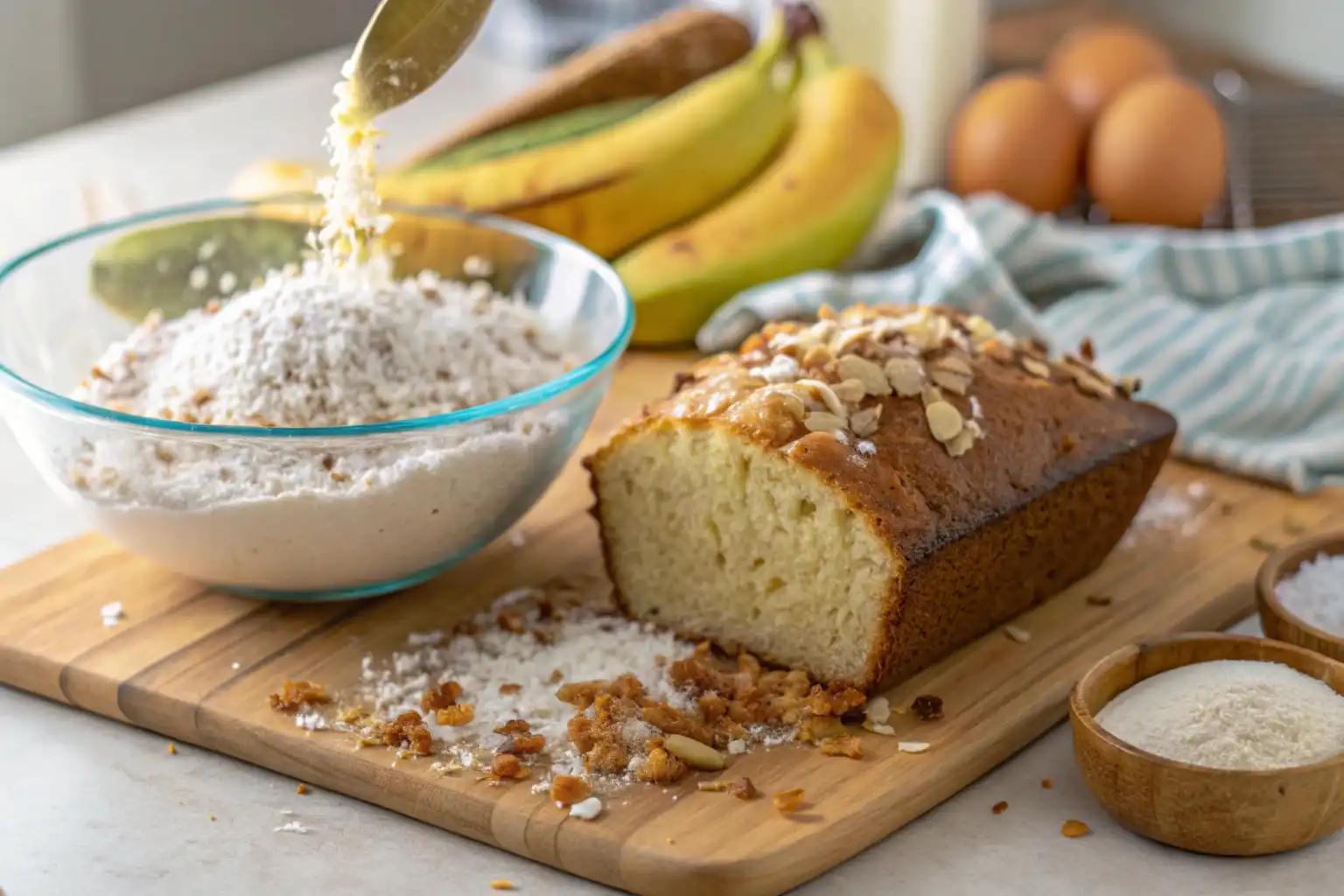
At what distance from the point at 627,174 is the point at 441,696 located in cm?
110

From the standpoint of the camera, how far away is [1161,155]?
8.82 feet

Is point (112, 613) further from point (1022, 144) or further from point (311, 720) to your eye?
point (1022, 144)

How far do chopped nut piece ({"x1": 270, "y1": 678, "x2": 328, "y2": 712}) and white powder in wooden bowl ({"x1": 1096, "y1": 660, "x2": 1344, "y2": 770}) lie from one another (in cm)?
70

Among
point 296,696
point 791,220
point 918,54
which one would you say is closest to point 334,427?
point 296,696

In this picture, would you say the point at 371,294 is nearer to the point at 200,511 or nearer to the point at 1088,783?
the point at 200,511

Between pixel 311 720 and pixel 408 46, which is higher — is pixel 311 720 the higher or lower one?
the lower one

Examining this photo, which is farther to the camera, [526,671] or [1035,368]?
[1035,368]

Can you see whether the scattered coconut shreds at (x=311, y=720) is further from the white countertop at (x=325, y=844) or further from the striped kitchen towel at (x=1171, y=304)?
the striped kitchen towel at (x=1171, y=304)

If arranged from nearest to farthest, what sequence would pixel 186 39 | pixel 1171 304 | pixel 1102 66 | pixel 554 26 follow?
pixel 1171 304 → pixel 1102 66 → pixel 554 26 → pixel 186 39

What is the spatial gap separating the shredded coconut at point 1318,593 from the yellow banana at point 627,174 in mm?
1126

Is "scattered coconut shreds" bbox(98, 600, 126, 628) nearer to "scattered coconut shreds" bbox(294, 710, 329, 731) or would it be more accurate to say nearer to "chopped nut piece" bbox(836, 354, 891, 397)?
"scattered coconut shreds" bbox(294, 710, 329, 731)

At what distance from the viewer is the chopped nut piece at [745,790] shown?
1423 millimetres

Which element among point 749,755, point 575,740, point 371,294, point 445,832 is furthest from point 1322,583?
point 371,294

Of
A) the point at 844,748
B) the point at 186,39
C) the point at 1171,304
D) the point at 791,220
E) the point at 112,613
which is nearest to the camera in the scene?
the point at 844,748
